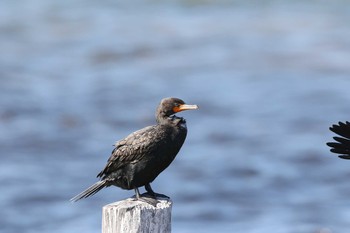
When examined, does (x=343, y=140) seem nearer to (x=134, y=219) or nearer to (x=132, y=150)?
(x=132, y=150)

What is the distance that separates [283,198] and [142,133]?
704 centimetres

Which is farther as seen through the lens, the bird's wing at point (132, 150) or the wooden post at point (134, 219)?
the bird's wing at point (132, 150)

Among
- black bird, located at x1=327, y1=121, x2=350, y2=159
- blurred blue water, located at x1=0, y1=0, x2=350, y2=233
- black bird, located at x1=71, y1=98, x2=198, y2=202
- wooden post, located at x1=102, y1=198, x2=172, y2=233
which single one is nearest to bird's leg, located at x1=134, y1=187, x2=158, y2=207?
wooden post, located at x1=102, y1=198, x2=172, y2=233

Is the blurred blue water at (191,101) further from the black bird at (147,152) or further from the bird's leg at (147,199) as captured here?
the bird's leg at (147,199)

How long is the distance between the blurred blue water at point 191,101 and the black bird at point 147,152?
524 cm

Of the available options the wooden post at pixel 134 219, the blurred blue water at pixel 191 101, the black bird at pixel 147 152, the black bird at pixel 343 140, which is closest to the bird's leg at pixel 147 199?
the wooden post at pixel 134 219

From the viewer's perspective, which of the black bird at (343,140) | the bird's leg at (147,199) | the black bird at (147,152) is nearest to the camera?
the bird's leg at (147,199)

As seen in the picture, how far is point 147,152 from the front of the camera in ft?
22.6

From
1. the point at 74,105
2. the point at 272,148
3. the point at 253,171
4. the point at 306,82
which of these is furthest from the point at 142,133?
the point at 306,82

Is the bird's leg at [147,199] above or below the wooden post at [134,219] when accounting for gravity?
above

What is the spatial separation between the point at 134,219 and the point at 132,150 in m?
0.83

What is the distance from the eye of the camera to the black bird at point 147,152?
6.89 meters

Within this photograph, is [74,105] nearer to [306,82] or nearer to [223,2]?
[306,82]

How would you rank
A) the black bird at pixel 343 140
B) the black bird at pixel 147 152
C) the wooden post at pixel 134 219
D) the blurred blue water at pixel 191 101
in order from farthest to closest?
1. the blurred blue water at pixel 191 101
2. the black bird at pixel 343 140
3. the black bird at pixel 147 152
4. the wooden post at pixel 134 219
